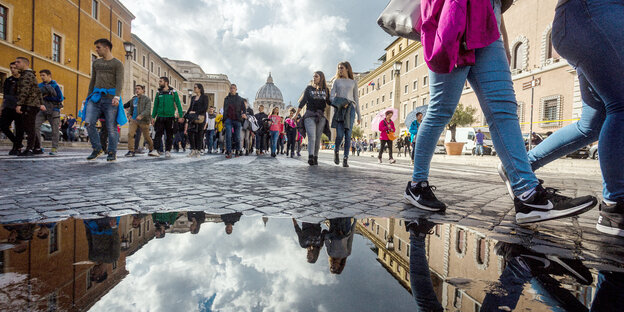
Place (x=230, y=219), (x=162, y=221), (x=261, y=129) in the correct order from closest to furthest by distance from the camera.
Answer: (x=162, y=221)
(x=230, y=219)
(x=261, y=129)

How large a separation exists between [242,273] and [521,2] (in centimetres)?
3315

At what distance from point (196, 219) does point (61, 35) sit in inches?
1174

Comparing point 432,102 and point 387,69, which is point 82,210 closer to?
point 432,102

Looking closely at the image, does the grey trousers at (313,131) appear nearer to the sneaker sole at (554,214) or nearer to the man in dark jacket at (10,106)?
the sneaker sole at (554,214)

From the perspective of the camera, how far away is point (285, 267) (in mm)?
1179

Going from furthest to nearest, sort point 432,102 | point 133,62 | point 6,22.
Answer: point 133,62 → point 6,22 → point 432,102

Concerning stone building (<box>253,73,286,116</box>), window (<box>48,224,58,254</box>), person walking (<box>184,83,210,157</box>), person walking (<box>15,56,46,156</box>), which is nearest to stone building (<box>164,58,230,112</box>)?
stone building (<box>253,73,286,116</box>)

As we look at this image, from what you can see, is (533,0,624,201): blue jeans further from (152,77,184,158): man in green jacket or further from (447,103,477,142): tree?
(447,103,477,142): tree

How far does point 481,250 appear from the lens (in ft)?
4.67

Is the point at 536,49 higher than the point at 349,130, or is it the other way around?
the point at 536,49

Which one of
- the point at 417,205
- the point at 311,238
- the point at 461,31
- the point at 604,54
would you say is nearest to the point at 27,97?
the point at 311,238

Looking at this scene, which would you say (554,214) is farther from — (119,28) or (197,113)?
(119,28)

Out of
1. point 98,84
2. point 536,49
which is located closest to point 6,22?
point 98,84

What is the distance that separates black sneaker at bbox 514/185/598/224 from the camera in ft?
5.79
